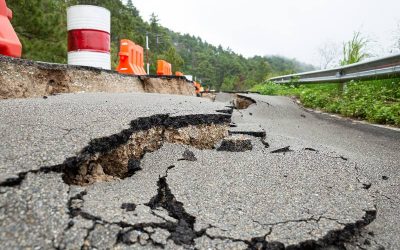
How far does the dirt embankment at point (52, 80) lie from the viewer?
124 inches

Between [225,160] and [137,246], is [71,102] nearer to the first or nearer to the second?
[225,160]

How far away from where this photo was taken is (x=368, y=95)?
5250 millimetres

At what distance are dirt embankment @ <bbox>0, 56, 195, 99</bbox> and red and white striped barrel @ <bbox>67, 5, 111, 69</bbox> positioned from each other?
0.97 feet

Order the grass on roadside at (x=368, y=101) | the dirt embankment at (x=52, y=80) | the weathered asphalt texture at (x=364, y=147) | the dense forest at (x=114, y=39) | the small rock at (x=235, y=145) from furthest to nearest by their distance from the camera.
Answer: the dense forest at (x=114, y=39), the grass on roadside at (x=368, y=101), the dirt embankment at (x=52, y=80), the small rock at (x=235, y=145), the weathered asphalt texture at (x=364, y=147)

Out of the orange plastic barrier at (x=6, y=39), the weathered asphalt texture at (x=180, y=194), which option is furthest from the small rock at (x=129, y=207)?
the orange plastic barrier at (x=6, y=39)

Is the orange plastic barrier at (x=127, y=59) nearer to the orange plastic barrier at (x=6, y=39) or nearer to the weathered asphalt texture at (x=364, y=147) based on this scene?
the weathered asphalt texture at (x=364, y=147)

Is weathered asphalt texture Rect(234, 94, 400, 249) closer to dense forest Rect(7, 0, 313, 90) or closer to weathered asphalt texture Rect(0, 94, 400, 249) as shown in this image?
weathered asphalt texture Rect(0, 94, 400, 249)

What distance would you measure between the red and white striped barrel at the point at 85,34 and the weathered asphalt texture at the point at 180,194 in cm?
163

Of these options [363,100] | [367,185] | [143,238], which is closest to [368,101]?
[363,100]

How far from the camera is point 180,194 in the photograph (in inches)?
74.9

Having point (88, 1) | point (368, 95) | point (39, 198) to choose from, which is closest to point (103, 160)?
point (39, 198)

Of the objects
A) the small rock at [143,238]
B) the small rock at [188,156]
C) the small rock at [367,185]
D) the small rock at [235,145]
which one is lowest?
the small rock at [143,238]

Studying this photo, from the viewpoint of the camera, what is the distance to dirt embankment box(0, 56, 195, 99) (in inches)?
124

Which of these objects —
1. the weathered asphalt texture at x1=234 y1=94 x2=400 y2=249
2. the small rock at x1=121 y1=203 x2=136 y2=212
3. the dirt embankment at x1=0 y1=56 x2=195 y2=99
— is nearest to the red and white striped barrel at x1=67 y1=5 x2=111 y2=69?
the dirt embankment at x1=0 y1=56 x2=195 y2=99
